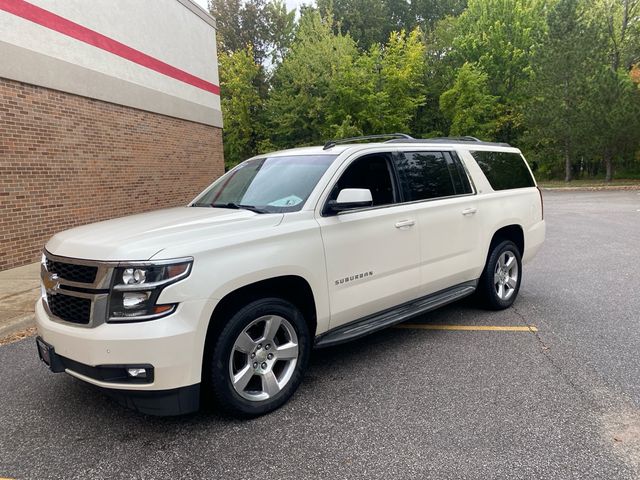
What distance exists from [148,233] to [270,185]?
4.16 ft

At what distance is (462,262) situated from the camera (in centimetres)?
469

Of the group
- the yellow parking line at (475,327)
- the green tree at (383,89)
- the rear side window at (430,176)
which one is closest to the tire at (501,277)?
the yellow parking line at (475,327)

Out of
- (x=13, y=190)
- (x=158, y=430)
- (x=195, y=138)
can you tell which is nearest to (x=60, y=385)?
(x=158, y=430)

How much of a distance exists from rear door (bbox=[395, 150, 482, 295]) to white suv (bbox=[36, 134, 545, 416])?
0.02 metres

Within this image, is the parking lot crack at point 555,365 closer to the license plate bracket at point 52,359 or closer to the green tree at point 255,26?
the license plate bracket at point 52,359

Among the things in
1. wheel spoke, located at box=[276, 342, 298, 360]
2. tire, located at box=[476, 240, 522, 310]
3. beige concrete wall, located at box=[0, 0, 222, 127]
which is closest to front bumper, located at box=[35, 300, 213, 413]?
wheel spoke, located at box=[276, 342, 298, 360]

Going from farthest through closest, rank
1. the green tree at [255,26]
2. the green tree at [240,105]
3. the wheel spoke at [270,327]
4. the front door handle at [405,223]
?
the green tree at [255,26], the green tree at [240,105], the front door handle at [405,223], the wheel spoke at [270,327]

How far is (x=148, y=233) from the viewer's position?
2.96 metres

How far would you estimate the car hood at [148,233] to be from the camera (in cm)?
274

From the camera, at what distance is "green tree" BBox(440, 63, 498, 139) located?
103ft

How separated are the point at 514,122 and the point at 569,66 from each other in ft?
26.5

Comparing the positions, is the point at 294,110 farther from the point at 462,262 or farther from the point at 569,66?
the point at 462,262

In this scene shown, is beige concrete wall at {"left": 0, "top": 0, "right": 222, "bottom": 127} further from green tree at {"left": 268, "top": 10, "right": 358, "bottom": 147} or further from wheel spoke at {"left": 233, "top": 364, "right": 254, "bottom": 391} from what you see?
green tree at {"left": 268, "top": 10, "right": 358, "bottom": 147}

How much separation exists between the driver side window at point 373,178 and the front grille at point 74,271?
1.90 metres
